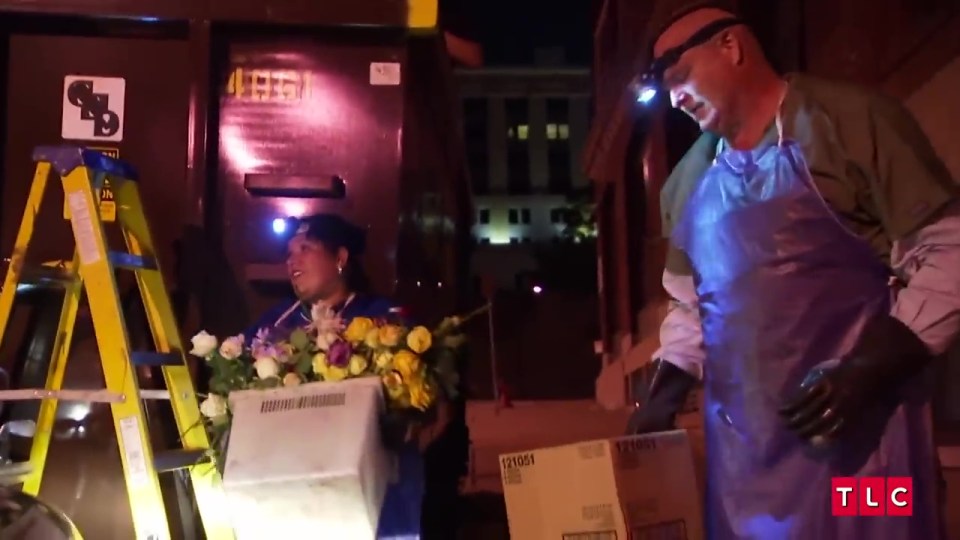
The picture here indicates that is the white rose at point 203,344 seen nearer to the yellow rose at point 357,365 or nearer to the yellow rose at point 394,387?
the yellow rose at point 357,365

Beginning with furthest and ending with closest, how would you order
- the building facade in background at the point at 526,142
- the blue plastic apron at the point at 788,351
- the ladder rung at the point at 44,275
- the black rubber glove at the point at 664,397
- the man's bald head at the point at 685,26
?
the building facade in background at the point at 526,142, the ladder rung at the point at 44,275, the black rubber glove at the point at 664,397, the man's bald head at the point at 685,26, the blue plastic apron at the point at 788,351

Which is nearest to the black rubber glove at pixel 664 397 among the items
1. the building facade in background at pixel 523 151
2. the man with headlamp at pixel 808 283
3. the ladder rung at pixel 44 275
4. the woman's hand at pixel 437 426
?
the man with headlamp at pixel 808 283

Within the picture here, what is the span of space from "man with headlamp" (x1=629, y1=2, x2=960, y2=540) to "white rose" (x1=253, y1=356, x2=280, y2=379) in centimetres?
118

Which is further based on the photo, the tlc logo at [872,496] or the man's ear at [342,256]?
the man's ear at [342,256]

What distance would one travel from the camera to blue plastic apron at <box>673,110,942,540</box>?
198 centimetres

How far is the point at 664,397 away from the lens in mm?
2521

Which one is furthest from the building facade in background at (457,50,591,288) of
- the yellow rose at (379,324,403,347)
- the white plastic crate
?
the white plastic crate

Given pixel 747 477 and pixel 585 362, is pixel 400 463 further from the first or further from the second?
pixel 585 362

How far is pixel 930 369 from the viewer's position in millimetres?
2031

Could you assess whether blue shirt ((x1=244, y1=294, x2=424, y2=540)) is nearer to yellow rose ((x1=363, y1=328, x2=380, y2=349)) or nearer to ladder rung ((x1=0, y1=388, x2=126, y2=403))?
yellow rose ((x1=363, y1=328, x2=380, y2=349))

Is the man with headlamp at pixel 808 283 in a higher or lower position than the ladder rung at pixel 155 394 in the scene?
higher

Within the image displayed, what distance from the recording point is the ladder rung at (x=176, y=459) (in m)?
2.77

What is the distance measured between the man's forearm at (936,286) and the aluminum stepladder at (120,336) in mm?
1981

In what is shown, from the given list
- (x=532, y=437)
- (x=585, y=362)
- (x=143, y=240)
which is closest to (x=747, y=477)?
(x=143, y=240)
